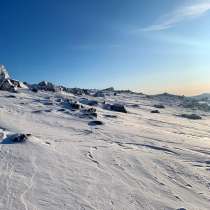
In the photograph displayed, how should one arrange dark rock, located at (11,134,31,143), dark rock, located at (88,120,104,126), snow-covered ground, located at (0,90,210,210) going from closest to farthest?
snow-covered ground, located at (0,90,210,210) < dark rock, located at (11,134,31,143) < dark rock, located at (88,120,104,126)

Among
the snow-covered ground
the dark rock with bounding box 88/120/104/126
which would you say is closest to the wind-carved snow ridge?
the snow-covered ground

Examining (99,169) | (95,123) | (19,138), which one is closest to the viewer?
(99,169)

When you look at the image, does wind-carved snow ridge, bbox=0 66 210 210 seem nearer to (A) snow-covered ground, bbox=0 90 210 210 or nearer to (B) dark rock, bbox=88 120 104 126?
(A) snow-covered ground, bbox=0 90 210 210

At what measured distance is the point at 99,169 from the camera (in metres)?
6.86

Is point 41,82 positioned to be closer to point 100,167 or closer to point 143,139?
point 143,139

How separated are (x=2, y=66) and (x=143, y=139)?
18.9 metres

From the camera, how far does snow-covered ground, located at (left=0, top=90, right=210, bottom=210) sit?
533 cm

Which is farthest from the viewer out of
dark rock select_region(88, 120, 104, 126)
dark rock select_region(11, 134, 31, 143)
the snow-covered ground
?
dark rock select_region(88, 120, 104, 126)

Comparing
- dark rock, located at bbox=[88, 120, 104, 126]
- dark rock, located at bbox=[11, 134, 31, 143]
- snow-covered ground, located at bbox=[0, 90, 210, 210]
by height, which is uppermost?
dark rock, located at bbox=[88, 120, 104, 126]

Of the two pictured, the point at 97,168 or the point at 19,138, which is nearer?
the point at 97,168

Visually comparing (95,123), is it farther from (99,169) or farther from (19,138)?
(99,169)

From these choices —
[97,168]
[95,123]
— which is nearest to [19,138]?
[97,168]

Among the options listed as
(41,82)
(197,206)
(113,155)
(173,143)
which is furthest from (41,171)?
(41,82)

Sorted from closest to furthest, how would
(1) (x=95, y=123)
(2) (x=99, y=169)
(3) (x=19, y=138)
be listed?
(2) (x=99, y=169) → (3) (x=19, y=138) → (1) (x=95, y=123)
